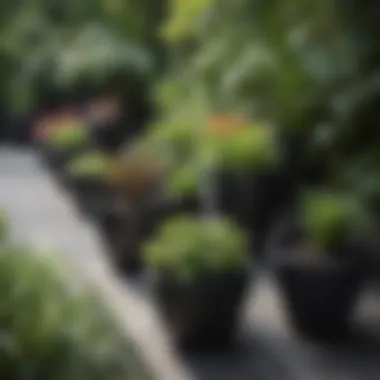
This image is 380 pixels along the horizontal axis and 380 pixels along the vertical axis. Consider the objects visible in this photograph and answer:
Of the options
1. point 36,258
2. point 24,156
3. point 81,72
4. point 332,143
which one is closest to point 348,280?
point 332,143

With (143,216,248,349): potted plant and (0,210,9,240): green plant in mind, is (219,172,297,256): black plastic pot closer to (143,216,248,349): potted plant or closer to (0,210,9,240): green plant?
(143,216,248,349): potted plant

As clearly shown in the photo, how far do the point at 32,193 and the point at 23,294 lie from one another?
5659 mm

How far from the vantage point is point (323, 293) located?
4.02 metres

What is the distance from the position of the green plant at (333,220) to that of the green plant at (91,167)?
1.99 m

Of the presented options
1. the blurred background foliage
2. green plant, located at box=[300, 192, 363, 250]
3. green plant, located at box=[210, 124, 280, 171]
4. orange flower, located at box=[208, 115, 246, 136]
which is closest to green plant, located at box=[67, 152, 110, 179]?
the blurred background foliage

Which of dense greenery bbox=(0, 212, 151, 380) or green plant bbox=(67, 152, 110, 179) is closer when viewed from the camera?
dense greenery bbox=(0, 212, 151, 380)

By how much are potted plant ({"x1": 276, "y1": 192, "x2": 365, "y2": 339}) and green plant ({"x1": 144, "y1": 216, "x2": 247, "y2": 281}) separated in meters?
0.26

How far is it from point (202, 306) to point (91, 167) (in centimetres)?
267

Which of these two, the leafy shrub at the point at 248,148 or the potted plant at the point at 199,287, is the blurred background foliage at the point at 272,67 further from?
the potted plant at the point at 199,287

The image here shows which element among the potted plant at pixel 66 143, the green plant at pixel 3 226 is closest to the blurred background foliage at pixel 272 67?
the potted plant at pixel 66 143

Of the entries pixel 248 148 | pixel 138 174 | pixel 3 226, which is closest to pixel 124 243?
pixel 138 174

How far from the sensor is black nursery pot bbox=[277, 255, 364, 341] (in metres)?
4.01

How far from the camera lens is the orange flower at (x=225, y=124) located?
4.95m

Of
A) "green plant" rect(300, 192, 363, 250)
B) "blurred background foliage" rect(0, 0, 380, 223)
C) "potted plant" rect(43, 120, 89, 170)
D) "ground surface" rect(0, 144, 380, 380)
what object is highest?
"potted plant" rect(43, 120, 89, 170)
